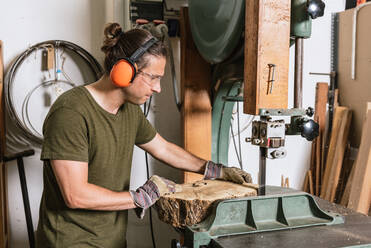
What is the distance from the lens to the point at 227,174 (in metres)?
1.62

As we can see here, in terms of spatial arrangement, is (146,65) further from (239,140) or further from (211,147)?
(239,140)

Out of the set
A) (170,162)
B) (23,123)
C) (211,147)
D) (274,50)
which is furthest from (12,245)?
(274,50)

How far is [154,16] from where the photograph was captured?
2.11 metres

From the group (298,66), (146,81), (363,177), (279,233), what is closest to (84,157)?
(146,81)

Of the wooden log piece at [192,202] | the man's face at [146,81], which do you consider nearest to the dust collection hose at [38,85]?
the man's face at [146,81]

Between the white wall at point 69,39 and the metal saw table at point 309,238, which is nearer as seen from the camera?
the metal saw table at point 309,238

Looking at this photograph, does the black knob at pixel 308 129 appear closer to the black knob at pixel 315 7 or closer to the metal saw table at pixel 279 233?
the metal saw table at pixel 279 233

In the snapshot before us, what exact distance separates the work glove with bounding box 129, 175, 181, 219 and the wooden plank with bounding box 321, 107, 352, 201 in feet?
5.24

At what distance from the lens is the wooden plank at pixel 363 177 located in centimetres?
234

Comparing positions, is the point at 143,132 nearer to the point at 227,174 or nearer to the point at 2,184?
the point at 227,174

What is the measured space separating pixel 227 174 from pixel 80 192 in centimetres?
63

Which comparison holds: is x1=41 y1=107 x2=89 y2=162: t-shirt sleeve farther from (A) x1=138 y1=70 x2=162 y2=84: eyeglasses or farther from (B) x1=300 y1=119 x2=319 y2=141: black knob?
(B) x1=300 y1=119 x2=319 y2=141: black knob

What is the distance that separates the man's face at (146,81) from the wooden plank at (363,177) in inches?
61.2

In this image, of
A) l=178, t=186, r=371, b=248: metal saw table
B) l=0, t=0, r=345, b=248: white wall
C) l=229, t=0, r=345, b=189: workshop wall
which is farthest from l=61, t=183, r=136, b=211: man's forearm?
l=229, t=0, r=345, b=189: workshop wall
